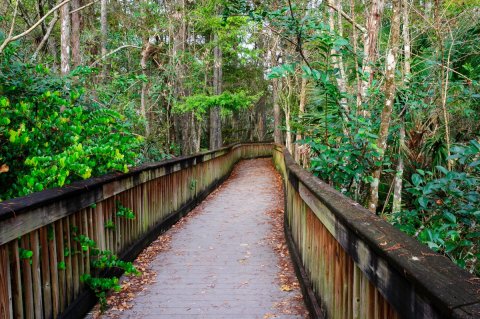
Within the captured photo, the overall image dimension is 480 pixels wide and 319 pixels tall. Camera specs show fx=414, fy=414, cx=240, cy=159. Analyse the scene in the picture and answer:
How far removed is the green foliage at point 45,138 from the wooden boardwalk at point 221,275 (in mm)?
1482

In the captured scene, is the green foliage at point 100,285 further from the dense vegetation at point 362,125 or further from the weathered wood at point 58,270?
the dense vegetation at point 362,125

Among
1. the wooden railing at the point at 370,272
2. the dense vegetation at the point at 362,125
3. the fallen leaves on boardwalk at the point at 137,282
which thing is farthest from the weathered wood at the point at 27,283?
the wooden railing at the point at 370,272

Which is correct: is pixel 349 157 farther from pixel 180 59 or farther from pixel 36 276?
pixel 180 59

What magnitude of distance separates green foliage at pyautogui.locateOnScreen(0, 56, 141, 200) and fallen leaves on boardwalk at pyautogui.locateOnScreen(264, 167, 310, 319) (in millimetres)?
2312

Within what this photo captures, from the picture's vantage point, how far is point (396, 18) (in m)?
5.30

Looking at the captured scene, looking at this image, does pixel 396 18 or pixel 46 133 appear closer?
pixel 46 133

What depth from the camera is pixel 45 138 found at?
15.5ft

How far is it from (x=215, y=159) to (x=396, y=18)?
29.8 ft

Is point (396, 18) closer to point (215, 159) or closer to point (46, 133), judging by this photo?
point (46, 133)

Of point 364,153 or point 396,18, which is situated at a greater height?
point 396,18

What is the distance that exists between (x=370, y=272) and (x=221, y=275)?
133 inches

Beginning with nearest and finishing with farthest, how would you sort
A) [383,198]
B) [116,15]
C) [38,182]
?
[38,182] → [383,198] → [116,15]

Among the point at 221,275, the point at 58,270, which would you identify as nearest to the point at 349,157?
Answer: the point at 221,275

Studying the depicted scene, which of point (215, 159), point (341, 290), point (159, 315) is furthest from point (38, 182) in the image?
point (215, 159)
